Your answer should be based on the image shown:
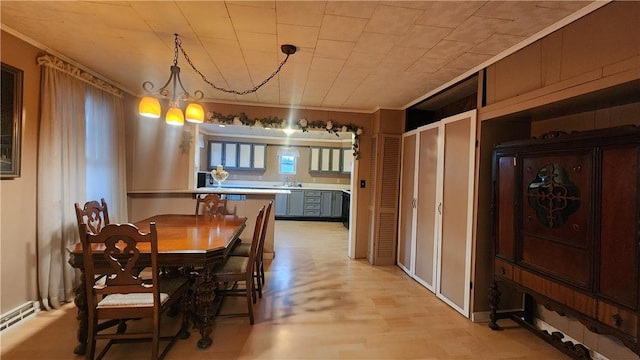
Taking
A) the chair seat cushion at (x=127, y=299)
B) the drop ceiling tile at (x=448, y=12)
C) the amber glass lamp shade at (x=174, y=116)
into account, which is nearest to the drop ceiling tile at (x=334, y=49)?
the drop ceiling tile at (x=448, y=12)

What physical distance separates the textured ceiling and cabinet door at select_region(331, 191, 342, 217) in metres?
4.57

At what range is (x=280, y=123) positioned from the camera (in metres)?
4.23

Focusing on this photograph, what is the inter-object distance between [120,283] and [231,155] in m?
6.13

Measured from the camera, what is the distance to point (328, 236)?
235 inches

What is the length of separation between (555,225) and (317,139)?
639 cm

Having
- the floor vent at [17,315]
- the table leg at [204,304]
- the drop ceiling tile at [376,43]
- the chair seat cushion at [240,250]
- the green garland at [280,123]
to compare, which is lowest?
the floor vent at [17,315]

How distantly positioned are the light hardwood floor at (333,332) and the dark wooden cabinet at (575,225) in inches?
15.0

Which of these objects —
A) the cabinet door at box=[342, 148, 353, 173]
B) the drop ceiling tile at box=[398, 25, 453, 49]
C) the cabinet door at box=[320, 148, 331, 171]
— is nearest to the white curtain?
the drop ceiling tile at box=[398, 25, 453, 49]

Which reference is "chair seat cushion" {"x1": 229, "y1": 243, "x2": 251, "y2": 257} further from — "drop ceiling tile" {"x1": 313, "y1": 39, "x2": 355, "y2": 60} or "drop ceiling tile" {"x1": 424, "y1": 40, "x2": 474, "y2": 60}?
"drop ceiling tile" {"x1": 424, "y1": 40, "x2": 474, "y2": 60}

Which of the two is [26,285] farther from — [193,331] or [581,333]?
[581,333]

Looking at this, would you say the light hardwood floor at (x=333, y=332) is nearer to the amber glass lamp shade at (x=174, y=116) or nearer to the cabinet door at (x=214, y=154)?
the amber glass lamp shade at (x=174, y=116)

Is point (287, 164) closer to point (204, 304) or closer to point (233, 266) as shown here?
point (233, 266)

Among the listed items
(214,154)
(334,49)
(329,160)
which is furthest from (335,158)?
(334,49)

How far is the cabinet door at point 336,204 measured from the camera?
7574 mm
